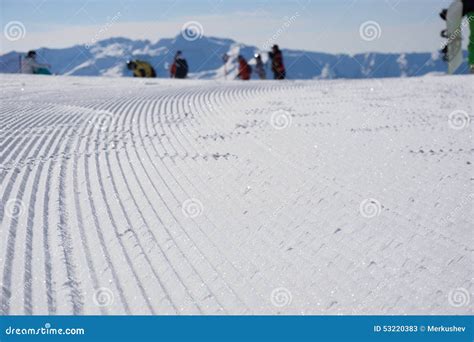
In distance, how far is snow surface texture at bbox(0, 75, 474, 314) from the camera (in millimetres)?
3627

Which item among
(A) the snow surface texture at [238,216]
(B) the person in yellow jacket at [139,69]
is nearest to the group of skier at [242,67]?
(B) the person in yellow jacket at [139,69]

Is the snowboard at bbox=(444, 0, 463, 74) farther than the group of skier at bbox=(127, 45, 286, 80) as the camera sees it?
No

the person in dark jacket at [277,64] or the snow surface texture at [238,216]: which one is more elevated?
the person in dark jacket at [277,64]

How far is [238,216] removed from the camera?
5102mm

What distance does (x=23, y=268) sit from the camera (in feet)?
12.9

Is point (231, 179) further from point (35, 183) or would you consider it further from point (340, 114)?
point (340, 114)

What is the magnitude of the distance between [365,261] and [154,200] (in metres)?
2.44

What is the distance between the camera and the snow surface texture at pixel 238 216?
363cm

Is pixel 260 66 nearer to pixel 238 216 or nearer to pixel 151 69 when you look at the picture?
pixel 151 69

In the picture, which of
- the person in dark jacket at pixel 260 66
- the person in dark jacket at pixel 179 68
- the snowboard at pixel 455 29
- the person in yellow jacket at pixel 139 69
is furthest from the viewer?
the person in yellow jacket at pixel 139 69

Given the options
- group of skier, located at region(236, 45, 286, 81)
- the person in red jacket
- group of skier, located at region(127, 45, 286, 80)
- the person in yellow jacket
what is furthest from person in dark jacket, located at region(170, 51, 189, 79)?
the person in red jacket

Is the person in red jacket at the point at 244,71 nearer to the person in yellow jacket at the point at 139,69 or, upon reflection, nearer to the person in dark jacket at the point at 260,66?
the person in dark jacket at the point at 260,66

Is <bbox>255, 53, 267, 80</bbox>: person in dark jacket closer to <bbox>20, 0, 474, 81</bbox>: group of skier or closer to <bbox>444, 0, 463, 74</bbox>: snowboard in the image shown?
<bbox>20, 0, 474, 81</bbox>: group of skier
